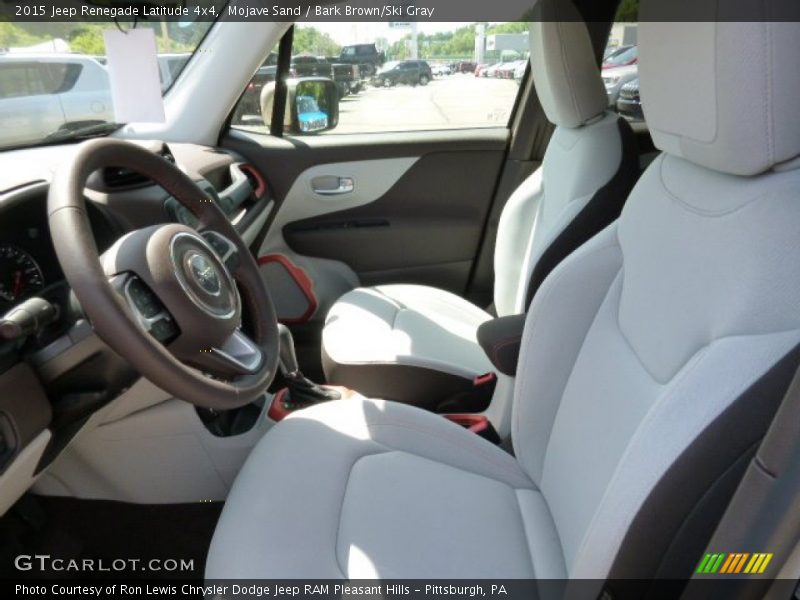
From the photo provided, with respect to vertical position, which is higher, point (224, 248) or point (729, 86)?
point (729, 86)

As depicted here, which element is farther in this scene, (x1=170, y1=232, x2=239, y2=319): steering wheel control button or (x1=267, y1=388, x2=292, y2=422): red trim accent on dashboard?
(x1=267, y1=388, x2=292, y2=422): red trim accent on dashboard

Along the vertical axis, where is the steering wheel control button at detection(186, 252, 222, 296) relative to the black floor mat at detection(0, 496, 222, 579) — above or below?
above

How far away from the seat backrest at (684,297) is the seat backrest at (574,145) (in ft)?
1.46

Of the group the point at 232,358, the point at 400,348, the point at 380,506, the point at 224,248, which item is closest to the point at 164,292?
the point at 232,358

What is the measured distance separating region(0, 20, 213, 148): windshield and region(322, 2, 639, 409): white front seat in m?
0.83

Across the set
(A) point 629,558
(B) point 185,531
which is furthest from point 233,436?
(A) point 629,558

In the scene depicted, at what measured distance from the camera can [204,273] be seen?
1.01 metres

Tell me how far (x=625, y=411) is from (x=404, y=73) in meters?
1.66

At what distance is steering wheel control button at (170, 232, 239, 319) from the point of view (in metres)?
0.96

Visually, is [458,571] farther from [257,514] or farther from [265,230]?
[265,230]

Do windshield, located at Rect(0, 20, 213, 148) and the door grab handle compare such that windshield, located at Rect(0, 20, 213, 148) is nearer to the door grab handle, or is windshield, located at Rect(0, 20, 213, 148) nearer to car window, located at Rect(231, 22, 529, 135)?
car window, located at Rect(231, 22, 529, 135)

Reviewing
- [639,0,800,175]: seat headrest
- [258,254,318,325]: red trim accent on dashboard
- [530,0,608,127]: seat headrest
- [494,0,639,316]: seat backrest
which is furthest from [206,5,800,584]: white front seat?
[258,254,318,325]: red trim accent on dashboard

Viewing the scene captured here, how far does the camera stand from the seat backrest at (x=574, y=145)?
5.01ft
